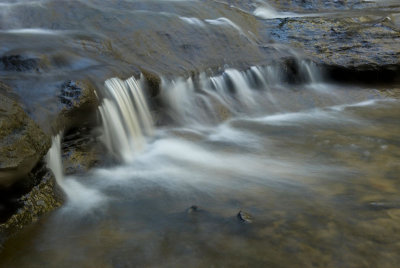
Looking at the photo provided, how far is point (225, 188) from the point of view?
164 inches

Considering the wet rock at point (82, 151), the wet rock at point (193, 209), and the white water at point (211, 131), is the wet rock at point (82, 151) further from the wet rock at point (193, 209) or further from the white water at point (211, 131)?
the wet rock at point (193, 209)

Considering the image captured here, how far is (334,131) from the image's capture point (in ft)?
20.1

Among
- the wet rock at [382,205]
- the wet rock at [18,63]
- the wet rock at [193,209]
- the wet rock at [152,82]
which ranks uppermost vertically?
the wet rock at [18,63]

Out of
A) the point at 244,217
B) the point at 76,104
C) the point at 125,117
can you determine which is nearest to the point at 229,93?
the point at 125,117

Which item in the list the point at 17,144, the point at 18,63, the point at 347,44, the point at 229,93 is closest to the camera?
the point at 17,144

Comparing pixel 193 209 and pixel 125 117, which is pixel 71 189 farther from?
pixel 125 117

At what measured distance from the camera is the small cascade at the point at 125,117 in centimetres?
492

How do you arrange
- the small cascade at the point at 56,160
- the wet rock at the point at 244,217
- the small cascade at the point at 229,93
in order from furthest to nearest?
the small cascade at the point at 229,93 → the small cascade at the point at 56,160 → the wet rock at the point at 244,217

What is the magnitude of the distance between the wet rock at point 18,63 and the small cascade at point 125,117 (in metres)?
0.88

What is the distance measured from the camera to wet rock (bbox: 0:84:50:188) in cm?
314

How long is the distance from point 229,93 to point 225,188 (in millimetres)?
3356

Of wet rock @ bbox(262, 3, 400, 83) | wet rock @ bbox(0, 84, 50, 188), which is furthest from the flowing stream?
wet rock @ bbox(0, 84, 50, 188)

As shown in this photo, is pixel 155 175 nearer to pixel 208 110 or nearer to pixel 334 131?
pixel 208 110

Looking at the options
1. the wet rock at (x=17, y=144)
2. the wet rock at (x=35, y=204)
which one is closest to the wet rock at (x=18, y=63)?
the wet rock at (x=17, y=144)
